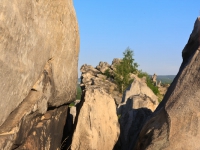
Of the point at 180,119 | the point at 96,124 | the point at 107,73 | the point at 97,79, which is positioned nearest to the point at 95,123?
the point at 96,124

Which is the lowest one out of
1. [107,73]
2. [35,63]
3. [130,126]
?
[130,126]

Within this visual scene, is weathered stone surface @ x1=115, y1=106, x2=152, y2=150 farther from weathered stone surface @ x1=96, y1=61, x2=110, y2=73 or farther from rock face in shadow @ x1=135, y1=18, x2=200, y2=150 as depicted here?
weathered stone surface @ x1=96, y1=61, x2=110, y2=73

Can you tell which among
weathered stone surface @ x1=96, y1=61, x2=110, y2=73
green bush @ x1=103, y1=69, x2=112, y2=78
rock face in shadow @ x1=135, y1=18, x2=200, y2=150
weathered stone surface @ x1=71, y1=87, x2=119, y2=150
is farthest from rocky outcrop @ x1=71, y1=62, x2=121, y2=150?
weathered stone surface @ x1=96, y1=61, x2=110, y2=73

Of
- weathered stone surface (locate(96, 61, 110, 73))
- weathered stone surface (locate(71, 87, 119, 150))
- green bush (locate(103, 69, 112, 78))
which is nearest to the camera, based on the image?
weathered stone surface (locate(71, 87, 119, 150))

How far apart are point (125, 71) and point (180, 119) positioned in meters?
34.8

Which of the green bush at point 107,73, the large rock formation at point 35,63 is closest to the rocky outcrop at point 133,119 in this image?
the large rock formation at point 35,63

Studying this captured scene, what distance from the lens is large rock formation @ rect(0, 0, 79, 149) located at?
18.9 ft

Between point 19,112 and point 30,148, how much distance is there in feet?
3.20

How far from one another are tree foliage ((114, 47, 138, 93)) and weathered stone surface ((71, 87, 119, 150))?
102ft

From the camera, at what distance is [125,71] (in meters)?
41.7

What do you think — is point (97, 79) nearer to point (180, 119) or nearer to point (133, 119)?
point (133, 119)

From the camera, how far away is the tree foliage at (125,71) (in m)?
40.7

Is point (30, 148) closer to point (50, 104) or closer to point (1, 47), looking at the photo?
point (50, 104)

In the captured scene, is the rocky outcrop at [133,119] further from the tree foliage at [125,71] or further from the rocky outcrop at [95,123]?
the tree foliage at [125,71]
